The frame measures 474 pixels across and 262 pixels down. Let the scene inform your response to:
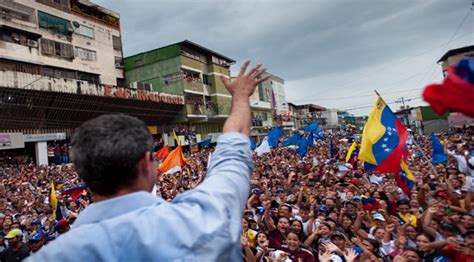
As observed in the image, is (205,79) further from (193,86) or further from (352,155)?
(352,155)

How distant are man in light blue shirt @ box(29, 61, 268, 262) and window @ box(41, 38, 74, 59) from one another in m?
28.5

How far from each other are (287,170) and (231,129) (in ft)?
44.0

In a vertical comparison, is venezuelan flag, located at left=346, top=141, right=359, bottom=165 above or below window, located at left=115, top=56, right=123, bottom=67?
below

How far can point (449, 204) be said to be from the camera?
6.01 metres

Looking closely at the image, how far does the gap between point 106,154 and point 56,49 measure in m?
29.6

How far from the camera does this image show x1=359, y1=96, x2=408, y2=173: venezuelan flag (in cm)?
738

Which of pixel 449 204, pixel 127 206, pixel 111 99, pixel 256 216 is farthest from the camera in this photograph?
pixel 111 99

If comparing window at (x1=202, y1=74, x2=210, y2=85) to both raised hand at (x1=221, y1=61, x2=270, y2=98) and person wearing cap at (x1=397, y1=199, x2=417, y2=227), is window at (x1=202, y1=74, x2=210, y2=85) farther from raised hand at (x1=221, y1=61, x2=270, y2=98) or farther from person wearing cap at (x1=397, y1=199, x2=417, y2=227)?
raised hand at (x1=221, y1=61, x2=270, y2=98)

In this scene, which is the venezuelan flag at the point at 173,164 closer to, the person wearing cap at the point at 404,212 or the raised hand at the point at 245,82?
the person wearing cap at the point at 404,212

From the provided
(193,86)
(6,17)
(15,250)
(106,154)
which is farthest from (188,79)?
(106,154)

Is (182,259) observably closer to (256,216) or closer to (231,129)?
(231,129)

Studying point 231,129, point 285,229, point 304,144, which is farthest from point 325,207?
point 304,144

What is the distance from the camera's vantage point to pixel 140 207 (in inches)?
43.4

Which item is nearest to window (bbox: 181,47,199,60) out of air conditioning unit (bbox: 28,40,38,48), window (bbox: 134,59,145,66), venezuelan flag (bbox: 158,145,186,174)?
window (bbox: 134,59,145,66)
